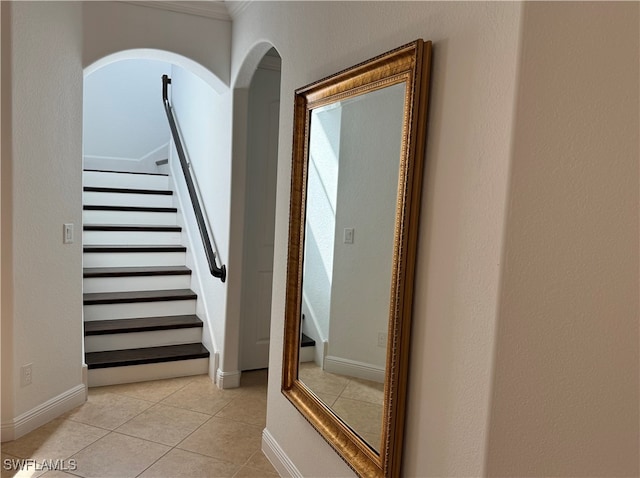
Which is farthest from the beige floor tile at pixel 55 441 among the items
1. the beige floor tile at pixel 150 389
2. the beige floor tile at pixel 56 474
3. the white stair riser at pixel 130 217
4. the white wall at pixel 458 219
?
the white stair riser at pixel 130 217

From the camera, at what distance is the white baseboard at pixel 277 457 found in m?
2.27

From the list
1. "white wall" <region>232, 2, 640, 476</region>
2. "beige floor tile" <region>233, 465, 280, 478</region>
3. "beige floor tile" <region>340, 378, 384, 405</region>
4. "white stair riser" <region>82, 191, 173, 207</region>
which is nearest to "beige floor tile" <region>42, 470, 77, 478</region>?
"beige floor tile" <region>233, 465, 280, 478</region>

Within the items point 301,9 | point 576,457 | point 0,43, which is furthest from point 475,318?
point 0,43

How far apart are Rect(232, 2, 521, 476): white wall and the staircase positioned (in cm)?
251

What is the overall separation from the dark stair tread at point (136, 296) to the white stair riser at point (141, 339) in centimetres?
27

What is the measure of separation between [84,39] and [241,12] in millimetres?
946

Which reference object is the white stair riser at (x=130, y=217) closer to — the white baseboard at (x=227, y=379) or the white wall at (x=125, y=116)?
the white wall at (x=125, y=116)

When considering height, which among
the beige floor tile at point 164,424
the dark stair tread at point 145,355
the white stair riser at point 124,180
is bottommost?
the beige floor tile at point 164,424

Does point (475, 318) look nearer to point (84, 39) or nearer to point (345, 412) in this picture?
point (345, 412)

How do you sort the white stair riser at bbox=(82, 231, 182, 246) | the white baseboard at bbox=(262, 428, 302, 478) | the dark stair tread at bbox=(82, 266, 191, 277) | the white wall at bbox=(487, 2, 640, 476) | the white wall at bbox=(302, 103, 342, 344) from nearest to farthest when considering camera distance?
the white wall at bbox=(487, 2, 640, 476) → the white wall at bbox=(302, 103, 342, 344) → the white baseboard at bbox=(262, 428, 302, 478) → the dark stair tread at bbox=(82, 266, 191, 277) → the white stair riser at bbox=(82, 231, 182, 246)

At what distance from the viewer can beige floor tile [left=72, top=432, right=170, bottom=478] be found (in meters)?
2.34

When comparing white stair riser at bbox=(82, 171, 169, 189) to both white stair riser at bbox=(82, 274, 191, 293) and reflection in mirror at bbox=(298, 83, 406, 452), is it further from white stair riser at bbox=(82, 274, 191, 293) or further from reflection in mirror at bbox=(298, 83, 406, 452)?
reflection in mirror at bbox=(298, 83, 406, 452)

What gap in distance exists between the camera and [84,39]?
9.48ft

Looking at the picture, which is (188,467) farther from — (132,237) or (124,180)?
(124,180)
